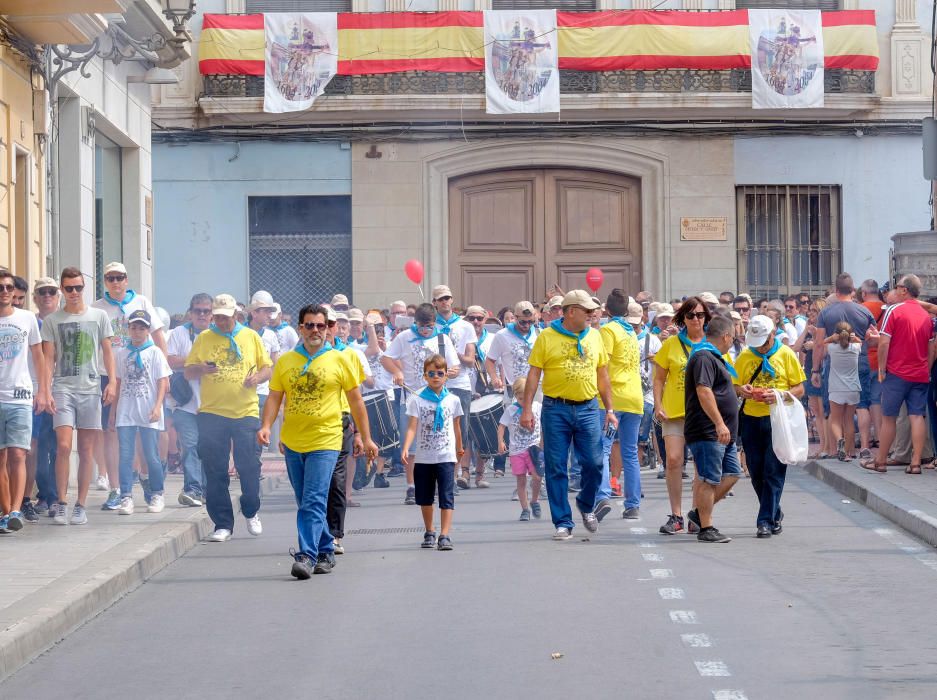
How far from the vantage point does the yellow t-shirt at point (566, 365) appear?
39.0 feet

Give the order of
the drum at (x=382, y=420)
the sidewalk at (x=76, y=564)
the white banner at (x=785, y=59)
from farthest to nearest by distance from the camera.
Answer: the white banner at (x=785, y=59) < the drum at (x=382, y=420) < the sidewalk at (x=76, y=564)

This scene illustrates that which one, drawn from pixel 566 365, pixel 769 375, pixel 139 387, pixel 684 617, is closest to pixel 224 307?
pixel 139 387

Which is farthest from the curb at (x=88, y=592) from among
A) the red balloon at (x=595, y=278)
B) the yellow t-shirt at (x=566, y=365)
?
the red balloon at (x=595, y=278)

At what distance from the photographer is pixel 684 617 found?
839cm

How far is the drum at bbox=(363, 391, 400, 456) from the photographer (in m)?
15.7

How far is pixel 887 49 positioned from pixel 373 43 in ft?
27.5

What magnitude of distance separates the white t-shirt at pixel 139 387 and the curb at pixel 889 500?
5932mm

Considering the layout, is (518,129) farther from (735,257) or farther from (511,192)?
(735,257)

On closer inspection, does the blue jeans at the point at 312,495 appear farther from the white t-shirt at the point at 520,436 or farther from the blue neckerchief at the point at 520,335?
the blue neckerchief at the point at 520,335

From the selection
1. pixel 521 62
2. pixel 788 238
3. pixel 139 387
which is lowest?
pixel 139 387

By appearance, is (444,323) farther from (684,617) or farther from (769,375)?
(684,617)

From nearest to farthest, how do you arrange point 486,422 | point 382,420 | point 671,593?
point 671,593 → point 486,422 → point 382,420

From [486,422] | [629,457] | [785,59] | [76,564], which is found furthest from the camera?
[785,59]

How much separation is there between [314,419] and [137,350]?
11.4ft
